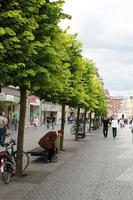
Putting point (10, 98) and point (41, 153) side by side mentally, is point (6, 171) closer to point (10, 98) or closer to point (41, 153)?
point (41, 153)

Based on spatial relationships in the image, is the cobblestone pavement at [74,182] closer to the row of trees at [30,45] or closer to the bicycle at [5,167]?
the bicycle at [5,167]

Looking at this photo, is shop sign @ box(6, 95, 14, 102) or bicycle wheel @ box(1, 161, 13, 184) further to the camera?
shop sign @ box(6, 95, 14, 102)

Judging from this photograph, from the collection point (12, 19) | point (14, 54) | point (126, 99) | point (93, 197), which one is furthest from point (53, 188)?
point (126, 99)

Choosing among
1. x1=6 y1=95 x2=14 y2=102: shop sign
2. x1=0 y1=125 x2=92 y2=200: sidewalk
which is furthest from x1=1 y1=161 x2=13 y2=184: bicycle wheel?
x1=6 y1=95 x2=14 y2=102: shop sign

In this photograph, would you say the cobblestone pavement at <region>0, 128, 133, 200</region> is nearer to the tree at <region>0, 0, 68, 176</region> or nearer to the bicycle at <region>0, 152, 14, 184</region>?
the bicycle at <region>0, 152, 14, 184</region>

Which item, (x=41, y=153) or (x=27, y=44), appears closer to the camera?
(x=27, y=44)

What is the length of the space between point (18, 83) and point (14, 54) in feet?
3.64

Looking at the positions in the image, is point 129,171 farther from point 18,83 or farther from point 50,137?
point 18,83

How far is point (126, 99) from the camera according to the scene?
19462 cm

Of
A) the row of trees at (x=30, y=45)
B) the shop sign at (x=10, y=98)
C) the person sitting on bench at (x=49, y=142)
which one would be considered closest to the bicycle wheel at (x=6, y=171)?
the row of trees at (x=30, y=45)


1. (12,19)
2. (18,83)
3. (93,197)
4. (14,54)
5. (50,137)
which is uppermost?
(12,19)

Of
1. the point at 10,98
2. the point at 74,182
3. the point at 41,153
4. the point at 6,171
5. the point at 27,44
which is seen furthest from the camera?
the point at 10,98

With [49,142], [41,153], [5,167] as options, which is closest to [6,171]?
[5,167]

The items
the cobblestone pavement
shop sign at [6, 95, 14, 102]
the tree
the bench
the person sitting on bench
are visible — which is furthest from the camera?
shop sign at [6, 95, 14, 102]
